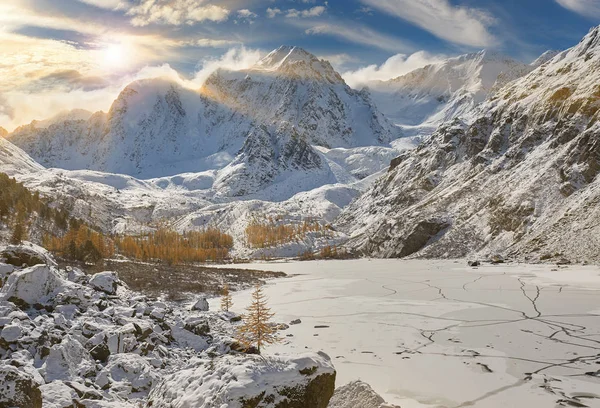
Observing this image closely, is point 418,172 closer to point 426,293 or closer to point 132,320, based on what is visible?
point 426,293

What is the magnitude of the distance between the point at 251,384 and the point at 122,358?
10.8m

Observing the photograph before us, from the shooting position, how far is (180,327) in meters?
26.9

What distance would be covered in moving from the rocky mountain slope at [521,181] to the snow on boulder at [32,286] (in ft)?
217

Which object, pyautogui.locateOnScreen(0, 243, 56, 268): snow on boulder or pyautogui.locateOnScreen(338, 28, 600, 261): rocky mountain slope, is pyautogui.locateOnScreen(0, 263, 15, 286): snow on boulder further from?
pyautogui.locateOnScreen(338, 28, 600, 261): rocky mountain slope

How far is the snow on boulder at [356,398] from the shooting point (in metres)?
13.7

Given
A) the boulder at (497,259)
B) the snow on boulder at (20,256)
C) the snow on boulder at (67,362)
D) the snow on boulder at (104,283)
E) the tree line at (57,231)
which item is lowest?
the tree line at (57,231)

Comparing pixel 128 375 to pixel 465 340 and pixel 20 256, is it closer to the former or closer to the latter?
pixel 20 256

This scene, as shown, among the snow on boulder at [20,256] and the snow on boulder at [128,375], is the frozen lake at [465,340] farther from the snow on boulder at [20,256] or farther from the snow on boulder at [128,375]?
the snow on boulder at [20,256]

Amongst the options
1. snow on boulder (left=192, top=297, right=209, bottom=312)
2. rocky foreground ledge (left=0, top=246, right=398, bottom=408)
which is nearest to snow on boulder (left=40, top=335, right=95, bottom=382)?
rocky foreground ledge (left=0, top=246, right=398, bottom=408)

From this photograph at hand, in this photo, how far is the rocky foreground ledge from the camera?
37.1 feet

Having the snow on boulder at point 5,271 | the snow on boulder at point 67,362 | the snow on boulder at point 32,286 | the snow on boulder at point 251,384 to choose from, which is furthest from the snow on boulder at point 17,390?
the snow on boulder at point 5,271

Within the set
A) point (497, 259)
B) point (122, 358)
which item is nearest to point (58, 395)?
point (122, 358)

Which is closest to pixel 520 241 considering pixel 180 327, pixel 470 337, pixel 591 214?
pixel 591 214

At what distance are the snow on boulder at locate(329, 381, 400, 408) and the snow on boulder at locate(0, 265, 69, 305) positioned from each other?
59.3 feet
